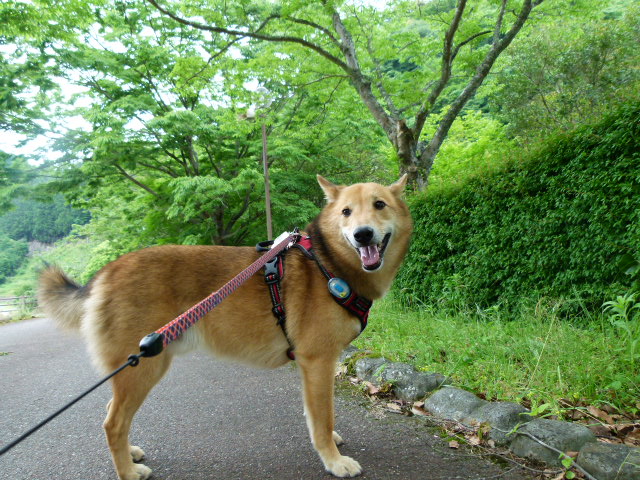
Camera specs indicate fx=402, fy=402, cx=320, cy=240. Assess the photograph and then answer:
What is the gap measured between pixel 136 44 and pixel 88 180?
203 inches

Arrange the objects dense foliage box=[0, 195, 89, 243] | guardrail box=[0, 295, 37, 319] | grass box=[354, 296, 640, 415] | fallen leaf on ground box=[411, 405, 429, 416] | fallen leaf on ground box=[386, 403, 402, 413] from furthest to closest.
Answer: dense foliage box=[0, 195, 89, 243] → guardrail box=[0, 295, 37, 319] → fallen leaf on ground box=[386, 403, 402, 413] → fallen leaf on ground box=[411, 405, 429, 416] → grass box=[354, 296, 640, 415]

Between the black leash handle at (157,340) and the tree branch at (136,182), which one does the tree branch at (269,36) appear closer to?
the tree branch at (136,182)

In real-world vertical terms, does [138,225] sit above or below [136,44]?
below

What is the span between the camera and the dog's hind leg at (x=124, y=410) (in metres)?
2.37

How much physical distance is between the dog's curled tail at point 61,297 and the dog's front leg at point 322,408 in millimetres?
1518

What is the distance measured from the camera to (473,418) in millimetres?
2748

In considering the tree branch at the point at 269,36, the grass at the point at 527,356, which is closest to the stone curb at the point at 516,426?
the grass at the point at 527,356

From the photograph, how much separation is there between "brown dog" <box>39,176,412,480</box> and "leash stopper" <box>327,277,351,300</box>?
0.23 ft

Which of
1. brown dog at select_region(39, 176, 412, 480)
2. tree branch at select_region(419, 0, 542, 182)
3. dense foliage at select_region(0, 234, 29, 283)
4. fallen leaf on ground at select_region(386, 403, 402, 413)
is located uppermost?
tree branch at select_region(419, 0, 542, 182)

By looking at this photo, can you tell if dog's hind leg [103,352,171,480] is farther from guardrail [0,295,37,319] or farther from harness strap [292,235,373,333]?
guardrail [0,295,37,319]

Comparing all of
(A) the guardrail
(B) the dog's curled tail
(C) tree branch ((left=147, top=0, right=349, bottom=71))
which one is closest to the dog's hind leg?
(B) the dog's curled tail

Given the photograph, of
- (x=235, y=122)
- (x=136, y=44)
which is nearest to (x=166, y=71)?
(x=136, y=44)

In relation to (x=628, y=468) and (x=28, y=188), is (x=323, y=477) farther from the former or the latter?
(x=28, y=188)

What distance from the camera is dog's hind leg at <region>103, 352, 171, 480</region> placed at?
237cm
